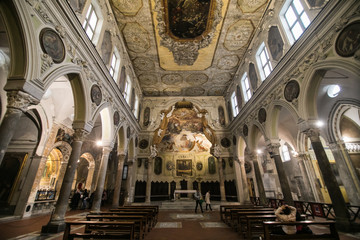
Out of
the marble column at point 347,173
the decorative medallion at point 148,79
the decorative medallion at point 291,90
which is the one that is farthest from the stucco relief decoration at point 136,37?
the marble column at point 347,173

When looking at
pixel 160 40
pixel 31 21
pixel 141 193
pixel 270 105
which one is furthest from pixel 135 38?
pixel 141 193

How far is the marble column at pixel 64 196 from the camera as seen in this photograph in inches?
210

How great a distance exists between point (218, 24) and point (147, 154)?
41.9 feet

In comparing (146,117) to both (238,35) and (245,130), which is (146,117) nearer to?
(245,130)

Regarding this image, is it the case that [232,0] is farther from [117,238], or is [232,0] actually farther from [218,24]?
[117,238]

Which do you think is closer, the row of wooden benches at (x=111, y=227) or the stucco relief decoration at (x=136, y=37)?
the row of wooden benches at (x=111, y=227)

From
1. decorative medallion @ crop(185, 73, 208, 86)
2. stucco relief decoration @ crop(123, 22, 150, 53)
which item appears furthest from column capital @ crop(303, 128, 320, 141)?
stucco relief decoration @ crop(123, 22, 150, 53)

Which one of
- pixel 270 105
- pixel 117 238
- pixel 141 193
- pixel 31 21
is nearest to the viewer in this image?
pixel 117 238

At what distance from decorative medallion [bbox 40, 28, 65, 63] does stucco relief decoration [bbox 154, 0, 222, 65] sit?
656cm

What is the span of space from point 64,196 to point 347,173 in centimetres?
1494

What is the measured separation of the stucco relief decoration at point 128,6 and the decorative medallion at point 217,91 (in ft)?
34.6

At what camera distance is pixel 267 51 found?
1001cm

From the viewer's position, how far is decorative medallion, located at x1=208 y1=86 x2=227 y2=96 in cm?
1770

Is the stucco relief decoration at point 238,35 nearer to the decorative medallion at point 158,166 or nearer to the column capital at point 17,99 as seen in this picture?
the column capital at point 17,99
